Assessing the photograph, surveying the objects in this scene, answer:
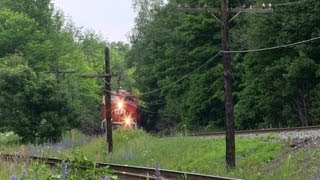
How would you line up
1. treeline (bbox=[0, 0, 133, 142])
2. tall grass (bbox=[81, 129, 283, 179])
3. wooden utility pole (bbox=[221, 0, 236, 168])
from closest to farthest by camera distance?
tall grass (bbox=[81, 129, 283, 179]), wooden utility pole (bbox=[221, 0, 236, 168]), treeline (bbox=[0, 0, 133, 142])

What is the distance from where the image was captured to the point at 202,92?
53875 millimetres

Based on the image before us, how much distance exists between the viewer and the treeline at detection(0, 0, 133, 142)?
44000 millimetres

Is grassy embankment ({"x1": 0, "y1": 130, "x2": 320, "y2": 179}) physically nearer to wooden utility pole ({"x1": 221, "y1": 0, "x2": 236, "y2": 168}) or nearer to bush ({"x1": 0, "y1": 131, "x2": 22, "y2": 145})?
wooden utility pole ({"x1": 221, "y1": 0, "x2": 236, "y2": 168})

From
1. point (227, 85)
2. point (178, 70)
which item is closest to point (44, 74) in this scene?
point (178, 70)

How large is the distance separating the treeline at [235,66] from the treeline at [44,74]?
8315mm

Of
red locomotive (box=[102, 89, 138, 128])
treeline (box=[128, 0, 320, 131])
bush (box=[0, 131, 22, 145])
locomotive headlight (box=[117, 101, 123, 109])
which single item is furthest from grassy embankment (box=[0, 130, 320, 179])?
locomotive headlight (box=[117, 101, 123, 109])

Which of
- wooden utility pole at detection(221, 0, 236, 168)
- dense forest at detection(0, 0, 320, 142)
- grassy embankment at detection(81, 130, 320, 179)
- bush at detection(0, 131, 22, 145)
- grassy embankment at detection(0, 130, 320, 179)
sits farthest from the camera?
bush at detection(0, 131, 22, 145)

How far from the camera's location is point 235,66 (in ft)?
164

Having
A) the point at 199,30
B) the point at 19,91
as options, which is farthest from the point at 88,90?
the point at 19,91

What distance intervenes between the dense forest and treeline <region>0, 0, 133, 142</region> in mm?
99

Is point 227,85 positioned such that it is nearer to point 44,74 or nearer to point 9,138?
point 9,138

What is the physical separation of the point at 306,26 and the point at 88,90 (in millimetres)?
50533

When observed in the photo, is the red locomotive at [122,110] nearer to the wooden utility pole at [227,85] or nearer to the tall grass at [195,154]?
the tall grass at [195,154]

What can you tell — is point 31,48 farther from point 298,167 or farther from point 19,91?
point 298,167
